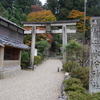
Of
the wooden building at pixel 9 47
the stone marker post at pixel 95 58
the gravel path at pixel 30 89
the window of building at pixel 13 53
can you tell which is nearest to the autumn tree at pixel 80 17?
the wooden building at pixel 9 47

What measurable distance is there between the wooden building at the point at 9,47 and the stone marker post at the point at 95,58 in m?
6.61

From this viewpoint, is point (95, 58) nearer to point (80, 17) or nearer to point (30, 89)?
point (30, 89)

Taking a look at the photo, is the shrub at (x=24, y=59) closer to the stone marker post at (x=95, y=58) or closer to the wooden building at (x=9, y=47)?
the wooden building at (x=9, y=47)

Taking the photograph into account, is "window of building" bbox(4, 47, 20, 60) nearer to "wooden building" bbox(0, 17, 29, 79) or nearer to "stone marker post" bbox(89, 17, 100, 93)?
"wooden building" bbox(0, 17, 29, 79)

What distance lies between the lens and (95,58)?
517 centimetres

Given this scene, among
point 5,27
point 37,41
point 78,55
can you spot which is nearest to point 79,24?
Answer: point 37,41

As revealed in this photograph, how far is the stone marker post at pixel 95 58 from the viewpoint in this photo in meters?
5.04

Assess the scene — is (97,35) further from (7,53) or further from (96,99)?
(7,53)

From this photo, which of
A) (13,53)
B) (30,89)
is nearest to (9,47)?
(13,53)

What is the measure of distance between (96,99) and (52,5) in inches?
1336

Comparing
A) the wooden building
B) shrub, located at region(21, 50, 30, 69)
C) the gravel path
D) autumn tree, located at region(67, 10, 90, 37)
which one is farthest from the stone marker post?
autumn tree, located at region(67, 10, 90, 37)

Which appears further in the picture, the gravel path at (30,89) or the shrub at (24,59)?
the shrub at (24,59)

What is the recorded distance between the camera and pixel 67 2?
1232 inches

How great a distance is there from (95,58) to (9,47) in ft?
31.8
